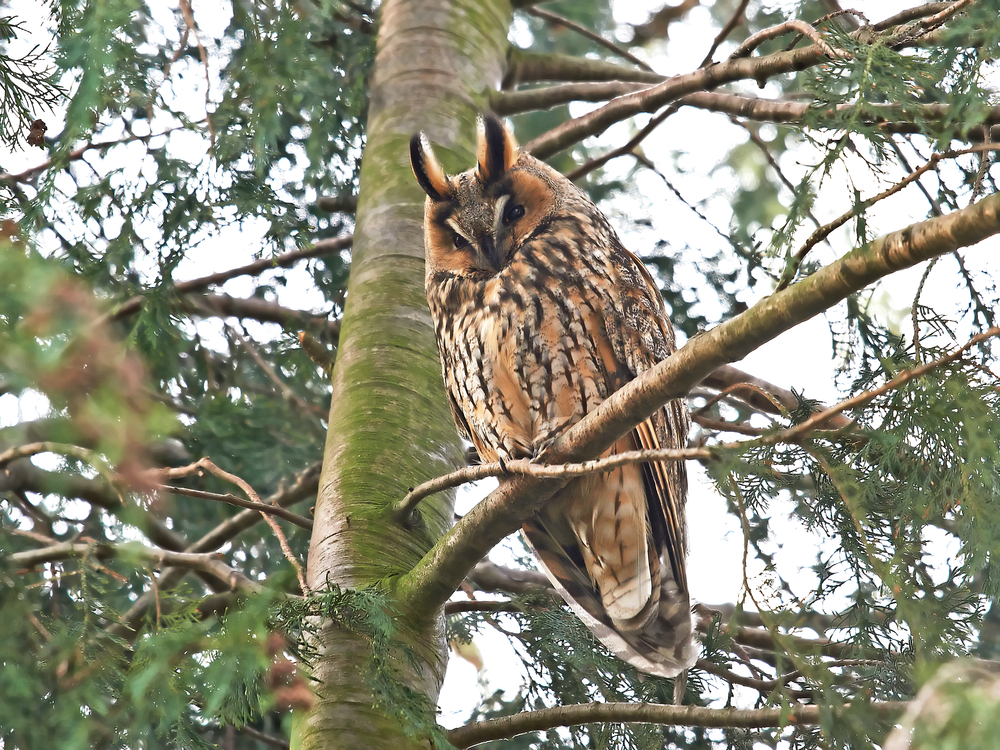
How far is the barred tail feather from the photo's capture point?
2.50 metres

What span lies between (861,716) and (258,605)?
1023mm

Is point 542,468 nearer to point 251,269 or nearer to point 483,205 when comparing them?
point 483,205

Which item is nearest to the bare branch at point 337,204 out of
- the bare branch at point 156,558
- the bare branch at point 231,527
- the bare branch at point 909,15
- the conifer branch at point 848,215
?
the bare branch at point 231,527

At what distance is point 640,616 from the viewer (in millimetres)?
2623

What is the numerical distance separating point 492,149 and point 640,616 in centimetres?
155

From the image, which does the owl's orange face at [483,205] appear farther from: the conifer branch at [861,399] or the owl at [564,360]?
the conifer branch at [861,399]

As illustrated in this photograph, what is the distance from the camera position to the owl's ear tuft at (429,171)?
288cm

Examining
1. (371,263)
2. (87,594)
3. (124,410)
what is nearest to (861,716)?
(124,410)

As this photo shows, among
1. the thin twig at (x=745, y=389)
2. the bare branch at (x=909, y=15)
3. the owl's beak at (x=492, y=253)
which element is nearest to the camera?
the thin twig at (x=745, y=389)

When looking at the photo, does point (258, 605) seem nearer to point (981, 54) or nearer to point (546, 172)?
point (981, 54)

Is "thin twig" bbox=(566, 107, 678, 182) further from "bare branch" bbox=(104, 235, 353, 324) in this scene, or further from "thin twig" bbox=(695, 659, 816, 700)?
"thin twig" bbox=(695, 659, 816, 700)

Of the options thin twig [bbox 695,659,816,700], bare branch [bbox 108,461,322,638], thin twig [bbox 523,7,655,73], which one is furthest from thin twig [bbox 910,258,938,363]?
thin twig [bbox 523,7,655,73]

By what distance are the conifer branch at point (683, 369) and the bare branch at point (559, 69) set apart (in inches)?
98.8

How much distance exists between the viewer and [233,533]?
2.92 m
